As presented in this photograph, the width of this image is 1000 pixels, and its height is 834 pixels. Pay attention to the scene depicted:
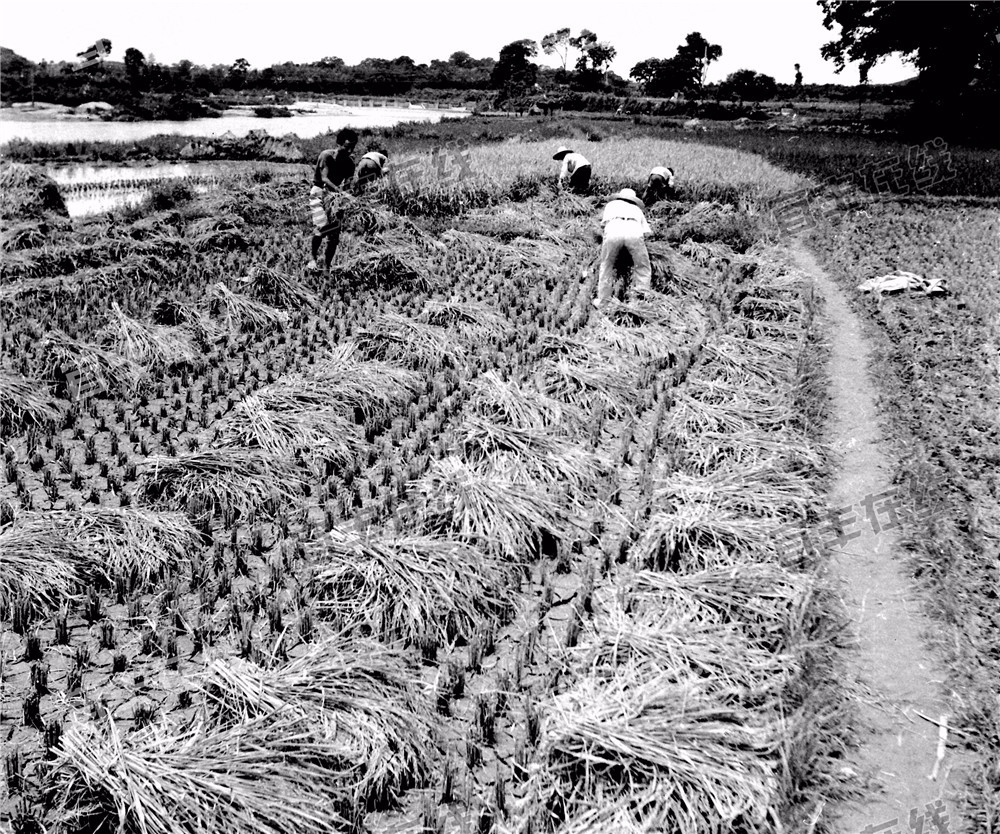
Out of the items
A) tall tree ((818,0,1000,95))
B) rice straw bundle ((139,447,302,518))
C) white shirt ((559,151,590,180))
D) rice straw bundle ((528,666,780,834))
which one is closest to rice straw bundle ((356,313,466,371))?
rice straw bundle ((139,447,302,518))

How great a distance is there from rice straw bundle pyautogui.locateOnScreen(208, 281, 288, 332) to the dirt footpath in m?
4.76

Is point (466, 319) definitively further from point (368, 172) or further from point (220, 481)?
point (368, 172)

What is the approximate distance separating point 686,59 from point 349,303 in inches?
2564

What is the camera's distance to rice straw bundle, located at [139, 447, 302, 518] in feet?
12.3

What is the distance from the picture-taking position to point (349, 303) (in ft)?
25.6

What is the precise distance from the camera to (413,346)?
6.11 metres

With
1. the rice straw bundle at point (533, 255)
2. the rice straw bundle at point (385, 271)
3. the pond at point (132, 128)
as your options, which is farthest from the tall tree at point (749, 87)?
the rice straw bundle at point (385, 271)

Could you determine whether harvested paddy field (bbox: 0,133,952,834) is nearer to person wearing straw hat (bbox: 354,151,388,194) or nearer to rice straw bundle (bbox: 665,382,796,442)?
rice straw bundle (bbox: 665,382,796,442)

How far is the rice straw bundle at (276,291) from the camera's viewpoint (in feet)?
24.1

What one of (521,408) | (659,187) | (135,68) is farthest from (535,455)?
(135,68)

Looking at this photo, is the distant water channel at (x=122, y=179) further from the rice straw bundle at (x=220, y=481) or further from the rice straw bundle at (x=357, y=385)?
the rice straw bundle at (x=220, y=481)

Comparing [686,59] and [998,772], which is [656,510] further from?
[686,59]

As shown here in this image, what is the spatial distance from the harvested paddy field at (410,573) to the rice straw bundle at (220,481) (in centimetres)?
2

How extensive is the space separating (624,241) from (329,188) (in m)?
3.59
